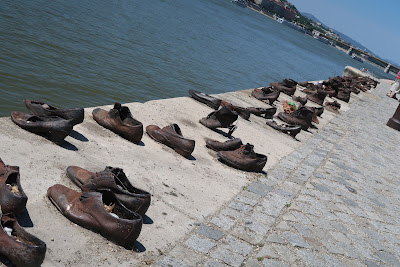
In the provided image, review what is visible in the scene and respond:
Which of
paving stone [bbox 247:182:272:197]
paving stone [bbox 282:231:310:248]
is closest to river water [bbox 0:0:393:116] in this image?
paving stone [bbox 247:182:272:197]

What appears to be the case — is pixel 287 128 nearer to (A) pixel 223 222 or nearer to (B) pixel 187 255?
(A) pixel 223 222

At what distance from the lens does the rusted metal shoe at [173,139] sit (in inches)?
224

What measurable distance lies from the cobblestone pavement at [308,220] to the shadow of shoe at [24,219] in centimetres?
94

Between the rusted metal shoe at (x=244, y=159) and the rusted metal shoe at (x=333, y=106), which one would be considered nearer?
the rusted metal shoe at (x=244, y=159)

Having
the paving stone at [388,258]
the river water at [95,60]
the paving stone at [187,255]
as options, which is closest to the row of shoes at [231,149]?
the paving stone at [388,258]

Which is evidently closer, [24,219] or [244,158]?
[24,219]

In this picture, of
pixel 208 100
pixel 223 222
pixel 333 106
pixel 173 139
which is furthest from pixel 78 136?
pixel 333 106

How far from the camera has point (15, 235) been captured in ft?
9.70

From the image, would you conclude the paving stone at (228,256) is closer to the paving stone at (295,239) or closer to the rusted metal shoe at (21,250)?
the paving stone at (295,239)

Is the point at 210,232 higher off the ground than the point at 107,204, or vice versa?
the point at 107,204

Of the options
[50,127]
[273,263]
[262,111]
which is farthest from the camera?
[262,111]

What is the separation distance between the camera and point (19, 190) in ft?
11.0

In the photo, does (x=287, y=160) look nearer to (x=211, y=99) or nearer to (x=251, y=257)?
(x=211, y=99)

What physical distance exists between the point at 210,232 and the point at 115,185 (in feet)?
3.26
